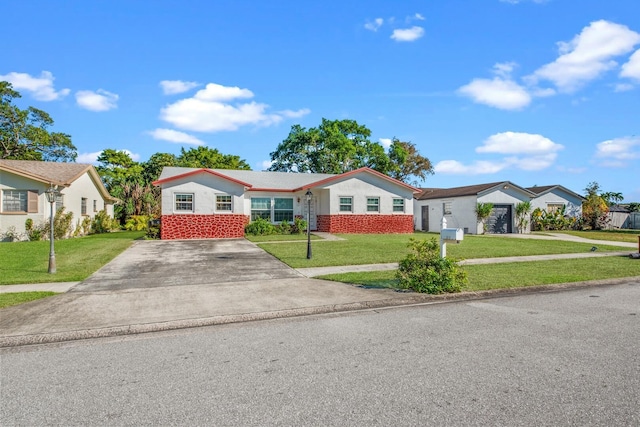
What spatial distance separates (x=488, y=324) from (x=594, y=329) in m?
1.40

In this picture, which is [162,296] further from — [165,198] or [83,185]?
[83,185]

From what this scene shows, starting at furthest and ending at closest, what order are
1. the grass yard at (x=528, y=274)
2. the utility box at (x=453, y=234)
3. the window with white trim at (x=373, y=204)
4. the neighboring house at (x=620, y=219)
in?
the neighboring house at (x=620, y=219) → the window with white trim at (x=373, y=204) → the grass yard at (x=528, y=274) → the utility box at (x=453, y=234)

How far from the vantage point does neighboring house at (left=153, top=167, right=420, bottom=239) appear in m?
21.8

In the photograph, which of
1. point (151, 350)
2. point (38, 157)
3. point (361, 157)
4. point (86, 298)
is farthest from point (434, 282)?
point (38, 157)

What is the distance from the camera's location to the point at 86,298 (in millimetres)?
7305

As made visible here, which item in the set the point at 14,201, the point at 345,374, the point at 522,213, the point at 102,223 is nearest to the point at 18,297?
the point at 345,374

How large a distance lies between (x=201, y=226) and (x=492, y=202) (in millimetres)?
19990

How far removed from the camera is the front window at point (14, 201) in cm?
1928

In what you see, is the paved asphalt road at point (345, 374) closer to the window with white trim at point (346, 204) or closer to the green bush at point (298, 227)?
the green bush at point (298, 227)

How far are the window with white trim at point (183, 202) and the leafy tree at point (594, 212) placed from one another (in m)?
30.5

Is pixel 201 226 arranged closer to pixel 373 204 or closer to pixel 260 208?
pixel 260 208

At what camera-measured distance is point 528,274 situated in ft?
32.0

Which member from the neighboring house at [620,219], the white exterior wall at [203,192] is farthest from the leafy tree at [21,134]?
the neighboring house at [620,219]

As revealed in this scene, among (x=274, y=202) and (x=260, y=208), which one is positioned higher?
(x=274, y=202)
